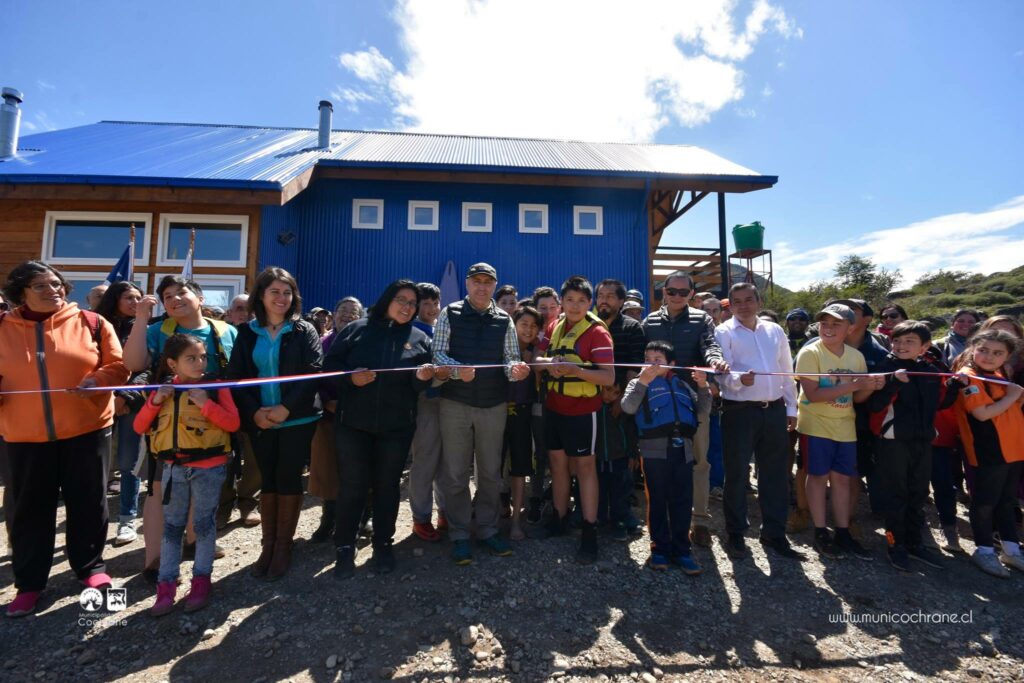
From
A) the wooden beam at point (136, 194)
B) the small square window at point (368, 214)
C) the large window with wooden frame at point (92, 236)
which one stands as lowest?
the large window with wooden frame at point (92, 236)

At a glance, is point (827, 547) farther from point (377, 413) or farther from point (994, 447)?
point (377, 413)

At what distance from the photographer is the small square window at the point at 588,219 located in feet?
36.4

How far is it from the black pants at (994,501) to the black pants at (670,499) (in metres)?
2.47

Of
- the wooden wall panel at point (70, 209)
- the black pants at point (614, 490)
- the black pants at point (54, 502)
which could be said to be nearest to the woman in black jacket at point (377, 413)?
the black pants at point (54, 502)

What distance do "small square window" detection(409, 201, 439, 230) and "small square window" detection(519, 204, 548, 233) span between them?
7.15 ft

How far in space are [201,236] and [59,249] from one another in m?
2.68

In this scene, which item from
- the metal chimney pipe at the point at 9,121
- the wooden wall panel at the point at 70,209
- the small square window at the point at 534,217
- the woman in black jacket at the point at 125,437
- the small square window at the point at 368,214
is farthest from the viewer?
the small square window at the point at 534,217

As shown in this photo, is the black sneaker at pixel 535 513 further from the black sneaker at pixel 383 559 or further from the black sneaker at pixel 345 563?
the black sneaker at pixel 345 563

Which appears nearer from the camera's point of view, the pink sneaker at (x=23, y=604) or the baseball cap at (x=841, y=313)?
the pink sneaker at (x=23, y=604)

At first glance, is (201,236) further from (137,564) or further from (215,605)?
(215,605)

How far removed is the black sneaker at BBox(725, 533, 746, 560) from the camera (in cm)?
348

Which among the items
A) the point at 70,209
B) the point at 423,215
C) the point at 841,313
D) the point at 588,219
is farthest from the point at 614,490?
the point at 70,209

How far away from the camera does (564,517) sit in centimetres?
376

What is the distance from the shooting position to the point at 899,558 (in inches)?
136
